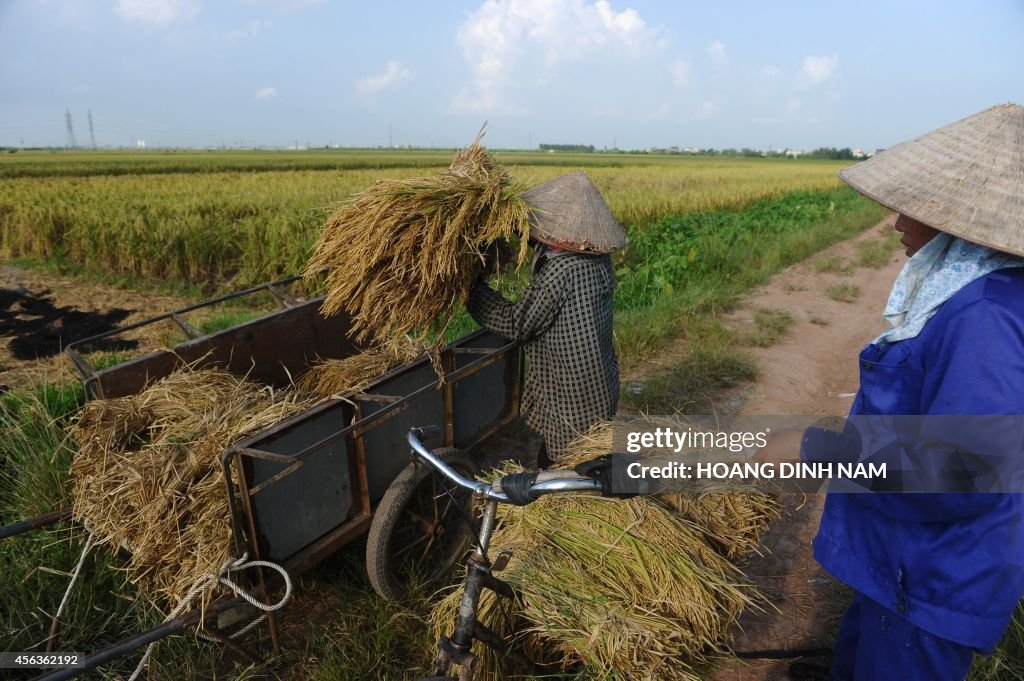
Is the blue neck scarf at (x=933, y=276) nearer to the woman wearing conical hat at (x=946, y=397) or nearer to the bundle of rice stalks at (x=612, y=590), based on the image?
the woman wearing conical hat at (x=946, y=397)

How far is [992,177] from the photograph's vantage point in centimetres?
139

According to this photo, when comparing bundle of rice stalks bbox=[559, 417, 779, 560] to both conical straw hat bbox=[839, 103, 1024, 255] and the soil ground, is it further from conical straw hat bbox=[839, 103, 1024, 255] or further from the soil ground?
the soil ground

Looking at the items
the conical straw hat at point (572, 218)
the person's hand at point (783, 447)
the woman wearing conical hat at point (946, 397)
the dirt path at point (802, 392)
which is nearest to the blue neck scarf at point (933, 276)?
the woman wearing conical hat at point (946, 397)

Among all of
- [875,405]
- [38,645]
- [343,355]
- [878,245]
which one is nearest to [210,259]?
[343,355]

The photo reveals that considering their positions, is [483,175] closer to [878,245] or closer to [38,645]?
[38,645]

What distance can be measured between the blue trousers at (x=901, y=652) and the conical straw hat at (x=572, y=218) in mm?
1568

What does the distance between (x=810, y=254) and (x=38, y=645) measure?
40.9ft

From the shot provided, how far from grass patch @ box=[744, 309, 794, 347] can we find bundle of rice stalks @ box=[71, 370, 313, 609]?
519 cm

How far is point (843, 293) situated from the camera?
8750 mm

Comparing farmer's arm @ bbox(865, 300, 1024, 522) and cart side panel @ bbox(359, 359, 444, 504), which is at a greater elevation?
farmer's arm @ bbox(865, 300, 1024, 522)

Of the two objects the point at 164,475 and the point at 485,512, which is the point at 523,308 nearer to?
the point at 485,512

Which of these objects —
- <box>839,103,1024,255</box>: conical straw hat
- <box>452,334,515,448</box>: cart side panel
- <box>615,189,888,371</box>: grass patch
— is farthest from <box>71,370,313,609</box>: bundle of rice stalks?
<box>615,189,888,371</box>: grass patch

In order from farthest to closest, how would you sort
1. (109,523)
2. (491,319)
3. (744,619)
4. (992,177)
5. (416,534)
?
(416,534), (744,619), (491,319), (109,523), (992,177)

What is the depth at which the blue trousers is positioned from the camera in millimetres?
1578
